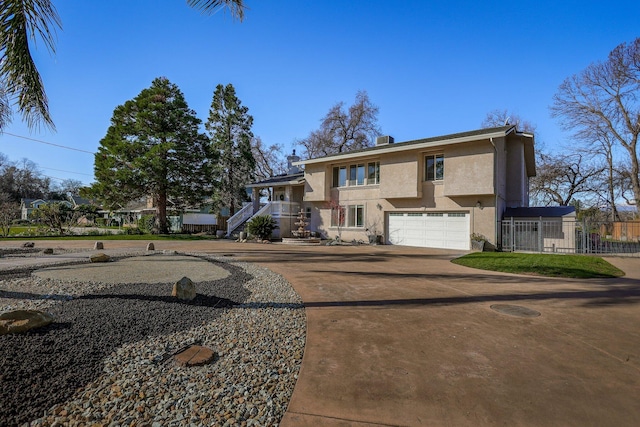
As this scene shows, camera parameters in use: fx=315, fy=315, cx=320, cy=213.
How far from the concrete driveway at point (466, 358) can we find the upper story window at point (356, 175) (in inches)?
536

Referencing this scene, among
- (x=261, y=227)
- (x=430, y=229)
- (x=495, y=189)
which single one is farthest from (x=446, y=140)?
(x=261, y=227)

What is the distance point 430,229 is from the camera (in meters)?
17.8

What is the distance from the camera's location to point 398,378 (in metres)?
3.17

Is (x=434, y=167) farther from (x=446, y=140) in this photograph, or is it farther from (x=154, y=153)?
(x=154, y=153)

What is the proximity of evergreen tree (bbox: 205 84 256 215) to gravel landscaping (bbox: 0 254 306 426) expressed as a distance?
2240 cm

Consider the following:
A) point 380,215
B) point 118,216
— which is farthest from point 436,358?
point 118,216

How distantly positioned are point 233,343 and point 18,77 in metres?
5.59

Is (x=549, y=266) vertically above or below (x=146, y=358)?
above

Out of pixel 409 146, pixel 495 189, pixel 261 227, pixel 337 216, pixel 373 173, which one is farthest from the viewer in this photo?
pixel 337 216

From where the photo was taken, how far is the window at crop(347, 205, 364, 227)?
20.5 m

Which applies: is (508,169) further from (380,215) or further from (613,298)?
(613,298)

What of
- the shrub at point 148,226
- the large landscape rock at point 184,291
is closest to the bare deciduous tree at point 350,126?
the shrub at point 148,226

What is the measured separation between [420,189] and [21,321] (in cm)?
1698

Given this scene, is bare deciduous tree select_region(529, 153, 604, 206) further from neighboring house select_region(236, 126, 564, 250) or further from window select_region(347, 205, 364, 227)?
window select_region(347, 205, 364, 227)
